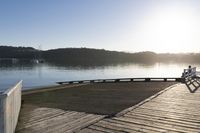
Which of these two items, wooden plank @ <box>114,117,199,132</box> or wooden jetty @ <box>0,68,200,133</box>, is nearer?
wooden plank @ <box>114,117,199,132</box>

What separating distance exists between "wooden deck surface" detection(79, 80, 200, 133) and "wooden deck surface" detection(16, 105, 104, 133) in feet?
2.34

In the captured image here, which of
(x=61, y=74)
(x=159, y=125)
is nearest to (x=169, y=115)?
(x=159, y=125)

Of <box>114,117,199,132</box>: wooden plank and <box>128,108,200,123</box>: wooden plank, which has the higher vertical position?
<box>128,108,200,123</box>: wooden plank

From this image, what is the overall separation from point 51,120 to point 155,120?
360 cm

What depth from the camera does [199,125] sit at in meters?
8.94

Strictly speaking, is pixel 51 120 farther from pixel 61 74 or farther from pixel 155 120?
pixel 61 74

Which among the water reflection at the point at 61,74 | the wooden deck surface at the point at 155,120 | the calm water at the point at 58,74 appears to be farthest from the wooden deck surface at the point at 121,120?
the water reflection at the point at 61,74

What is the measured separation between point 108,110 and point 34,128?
11.9 ft

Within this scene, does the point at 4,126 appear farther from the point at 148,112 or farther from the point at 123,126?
the point at 148,112

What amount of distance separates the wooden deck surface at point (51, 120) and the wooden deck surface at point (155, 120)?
71 centimetres

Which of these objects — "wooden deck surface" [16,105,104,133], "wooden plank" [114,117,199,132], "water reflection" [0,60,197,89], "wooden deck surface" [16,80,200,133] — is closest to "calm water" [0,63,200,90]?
"water reflection" [0,60,197,89]

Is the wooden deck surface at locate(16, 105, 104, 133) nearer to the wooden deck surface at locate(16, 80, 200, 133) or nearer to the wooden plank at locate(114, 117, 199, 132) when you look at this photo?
the wooden deck surface at locate(16, 80, 200, 133)

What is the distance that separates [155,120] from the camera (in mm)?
9586

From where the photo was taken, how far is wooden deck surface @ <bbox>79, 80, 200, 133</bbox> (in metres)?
8.45
